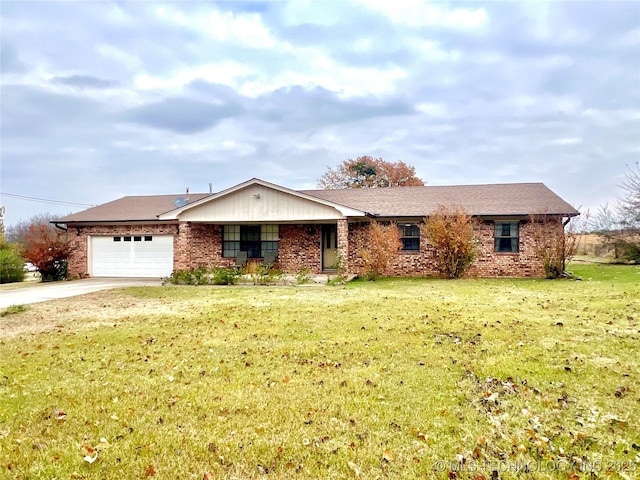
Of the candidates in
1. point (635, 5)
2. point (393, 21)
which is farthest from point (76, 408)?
point (635, 5)

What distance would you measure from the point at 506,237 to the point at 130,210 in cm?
1738

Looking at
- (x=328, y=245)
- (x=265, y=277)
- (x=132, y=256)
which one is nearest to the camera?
(x=265, y=277)

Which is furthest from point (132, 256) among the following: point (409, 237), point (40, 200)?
point (40, 200)

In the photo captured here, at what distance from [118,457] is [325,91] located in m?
21.4

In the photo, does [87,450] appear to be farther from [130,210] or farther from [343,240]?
[130,210]

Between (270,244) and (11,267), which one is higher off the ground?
(270,244)

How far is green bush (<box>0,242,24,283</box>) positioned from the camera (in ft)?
64.4

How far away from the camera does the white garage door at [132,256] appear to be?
18656 mm

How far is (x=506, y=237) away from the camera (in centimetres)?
1669

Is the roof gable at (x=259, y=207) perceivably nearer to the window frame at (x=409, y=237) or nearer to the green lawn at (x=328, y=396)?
the window frame at (x=409, y=237)

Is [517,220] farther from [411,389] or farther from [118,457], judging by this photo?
[118,457]

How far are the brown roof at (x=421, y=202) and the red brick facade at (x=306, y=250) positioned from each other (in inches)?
24.3

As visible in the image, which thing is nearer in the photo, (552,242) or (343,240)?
(552,242)

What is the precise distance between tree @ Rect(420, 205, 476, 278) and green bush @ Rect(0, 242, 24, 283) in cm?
1924
